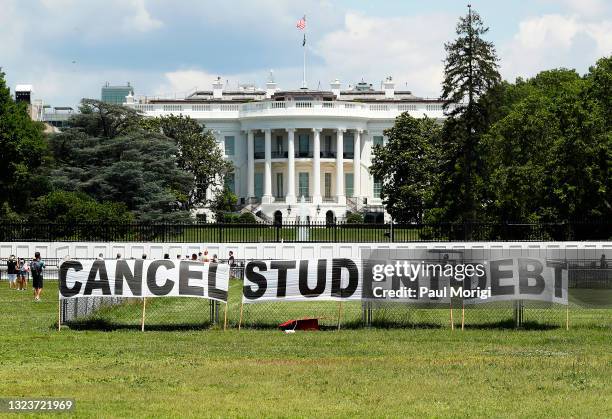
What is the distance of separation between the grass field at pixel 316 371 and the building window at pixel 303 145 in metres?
88.8

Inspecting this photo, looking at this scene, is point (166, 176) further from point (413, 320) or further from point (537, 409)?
point (537, 409)

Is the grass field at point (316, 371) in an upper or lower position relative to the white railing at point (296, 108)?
lower

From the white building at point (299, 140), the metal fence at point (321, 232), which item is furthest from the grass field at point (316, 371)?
the white building at point (299, 140)

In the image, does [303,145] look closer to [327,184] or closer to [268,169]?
[327,184]

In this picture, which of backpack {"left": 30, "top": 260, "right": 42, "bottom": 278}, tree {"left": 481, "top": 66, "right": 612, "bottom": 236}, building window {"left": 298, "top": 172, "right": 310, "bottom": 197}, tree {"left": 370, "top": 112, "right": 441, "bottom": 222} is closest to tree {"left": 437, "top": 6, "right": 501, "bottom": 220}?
tree {"left": 481, "top": 66, "right": 612, "bottom": 236}

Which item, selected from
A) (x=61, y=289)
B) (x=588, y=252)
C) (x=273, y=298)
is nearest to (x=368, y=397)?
Answer: (x=273, y=298)

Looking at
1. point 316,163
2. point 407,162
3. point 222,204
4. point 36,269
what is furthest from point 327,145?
point 36,269

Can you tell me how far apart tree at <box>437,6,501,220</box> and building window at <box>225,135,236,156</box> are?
2065 inches

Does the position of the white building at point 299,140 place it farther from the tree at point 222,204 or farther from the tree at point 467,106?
the tree at point 467,106

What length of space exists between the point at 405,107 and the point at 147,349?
96.2 metres

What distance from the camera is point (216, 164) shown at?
97.8 meters

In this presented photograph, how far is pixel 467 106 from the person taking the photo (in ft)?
236

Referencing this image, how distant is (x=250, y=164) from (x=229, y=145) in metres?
4.53

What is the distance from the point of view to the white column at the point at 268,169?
→ 11431 centimetres
